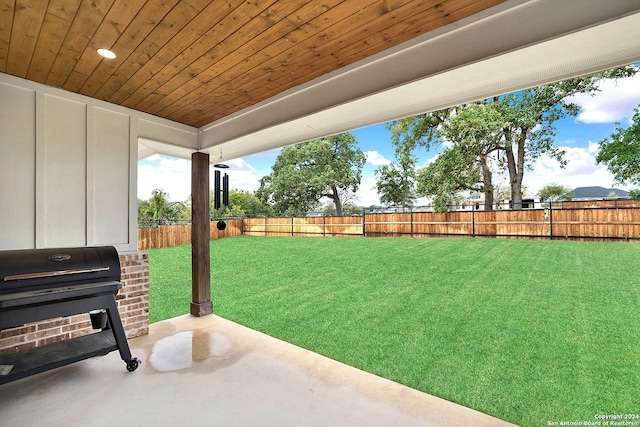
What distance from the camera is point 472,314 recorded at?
151 inches

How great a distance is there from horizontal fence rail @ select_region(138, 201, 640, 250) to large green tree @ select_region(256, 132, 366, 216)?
290cm

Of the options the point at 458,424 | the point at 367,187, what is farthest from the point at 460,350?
the point at 367,187

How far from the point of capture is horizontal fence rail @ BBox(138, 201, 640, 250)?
6.65 metres

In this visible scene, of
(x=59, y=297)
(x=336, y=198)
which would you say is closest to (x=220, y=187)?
(x=59, y=297)

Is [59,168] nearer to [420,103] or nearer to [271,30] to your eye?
[271,30]

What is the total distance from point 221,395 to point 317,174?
45.9 ft

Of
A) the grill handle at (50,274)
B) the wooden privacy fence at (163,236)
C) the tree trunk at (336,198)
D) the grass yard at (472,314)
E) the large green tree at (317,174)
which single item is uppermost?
the large green tree at (317,174)

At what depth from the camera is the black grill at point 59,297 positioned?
198 centimetres

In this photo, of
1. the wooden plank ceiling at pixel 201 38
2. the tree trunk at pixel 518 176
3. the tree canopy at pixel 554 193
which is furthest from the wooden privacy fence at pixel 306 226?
the wooden plank ceiling at pixel 201 38

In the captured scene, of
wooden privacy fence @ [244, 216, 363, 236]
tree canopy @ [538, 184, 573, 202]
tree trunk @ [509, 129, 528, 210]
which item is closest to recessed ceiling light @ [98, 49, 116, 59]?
tree canopy @ [538, 184, 573, 202]

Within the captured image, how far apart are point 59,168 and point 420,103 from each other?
327cm

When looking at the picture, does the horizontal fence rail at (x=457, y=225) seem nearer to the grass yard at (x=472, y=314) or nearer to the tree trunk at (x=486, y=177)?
the grass yard at (x=472, y=314)

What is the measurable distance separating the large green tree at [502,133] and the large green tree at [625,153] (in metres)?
3.60

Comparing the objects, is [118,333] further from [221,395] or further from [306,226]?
[306,226]
